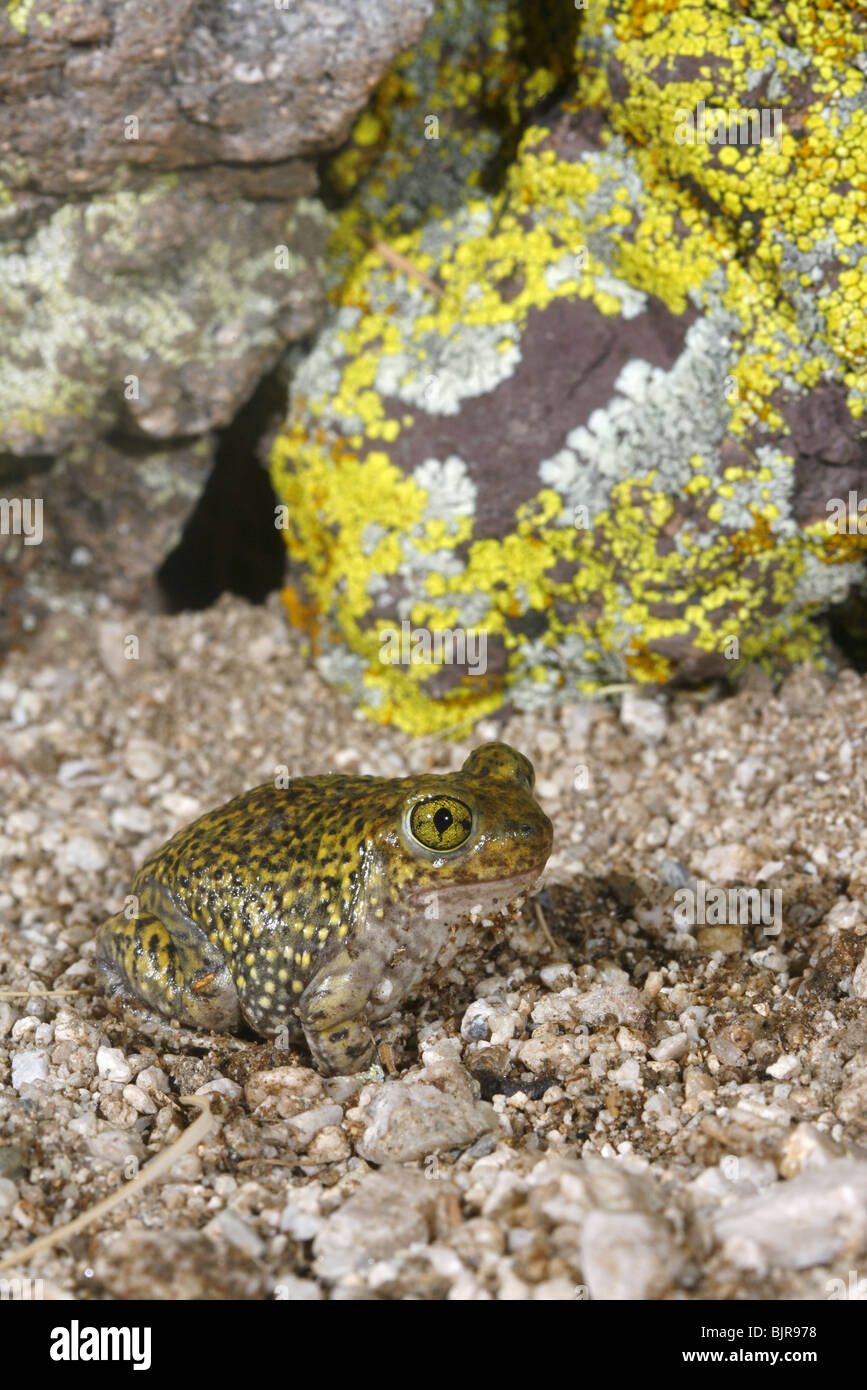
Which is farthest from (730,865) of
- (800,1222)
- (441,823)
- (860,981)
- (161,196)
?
(161,196)

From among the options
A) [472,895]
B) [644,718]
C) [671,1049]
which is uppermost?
[644,718]

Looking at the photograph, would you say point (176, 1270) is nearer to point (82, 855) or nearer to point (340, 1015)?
point (340, 1015)

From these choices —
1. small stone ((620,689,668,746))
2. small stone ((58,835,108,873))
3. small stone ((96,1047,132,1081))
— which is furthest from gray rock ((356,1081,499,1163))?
small stone ((620,689,668,746))

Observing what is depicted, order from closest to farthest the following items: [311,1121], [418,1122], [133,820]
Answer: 1. [418,1122]
2. [311,1121]
3. [133,820]

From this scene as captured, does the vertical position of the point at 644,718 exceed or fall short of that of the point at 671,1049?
it exceeds it

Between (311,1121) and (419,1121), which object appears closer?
(419,1121)

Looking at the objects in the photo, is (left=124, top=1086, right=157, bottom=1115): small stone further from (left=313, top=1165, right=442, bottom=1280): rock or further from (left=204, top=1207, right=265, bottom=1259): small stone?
(left=313, top=1165, right=442, bottom=1280): rock
